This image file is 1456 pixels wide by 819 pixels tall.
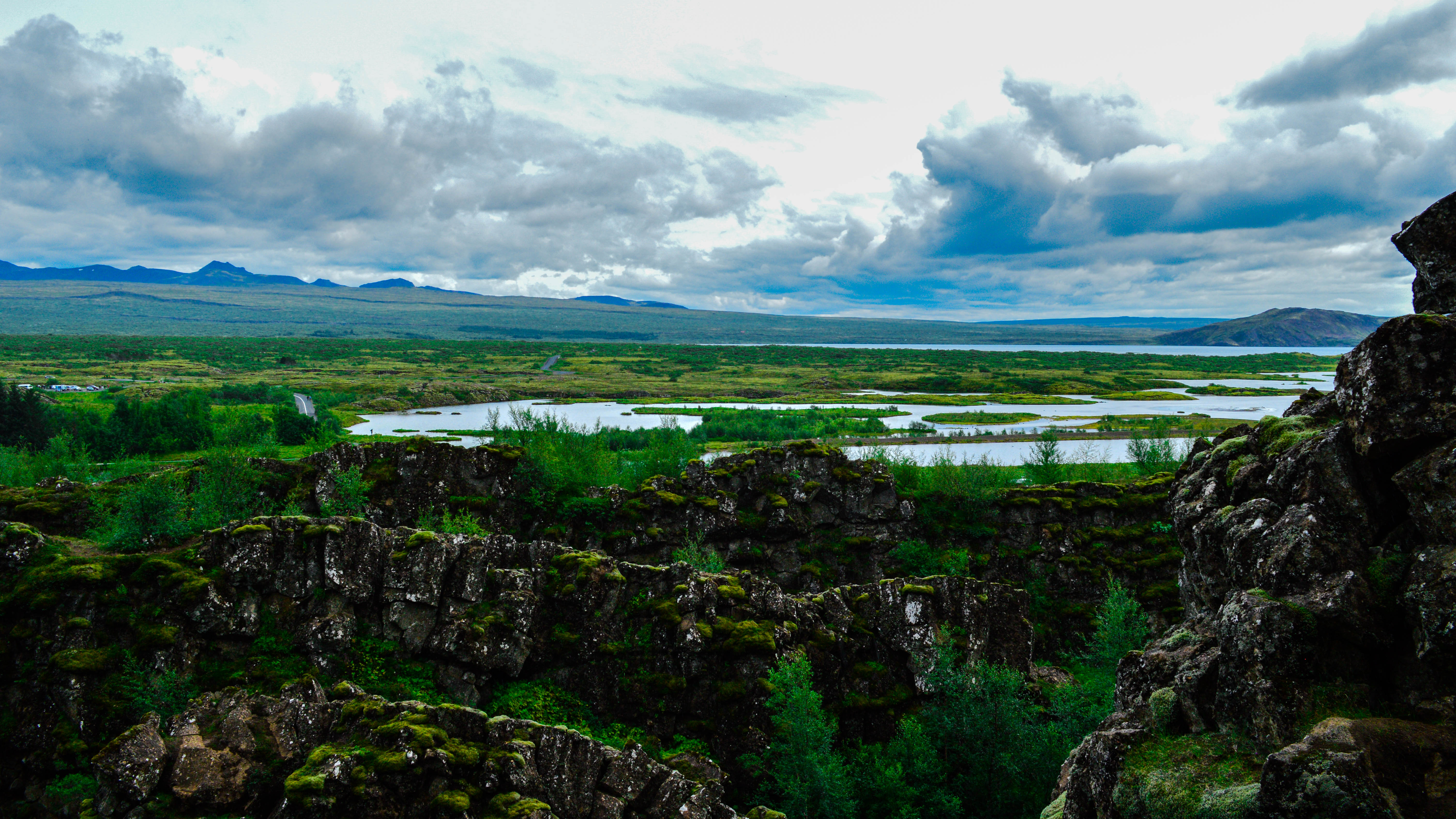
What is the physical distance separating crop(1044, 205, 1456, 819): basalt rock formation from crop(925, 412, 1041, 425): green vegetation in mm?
127130

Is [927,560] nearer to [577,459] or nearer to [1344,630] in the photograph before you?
[577,459]

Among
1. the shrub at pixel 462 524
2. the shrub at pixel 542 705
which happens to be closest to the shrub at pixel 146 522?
the shrub at pixel 462 524

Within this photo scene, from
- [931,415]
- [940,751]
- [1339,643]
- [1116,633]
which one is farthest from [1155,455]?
[931,415]

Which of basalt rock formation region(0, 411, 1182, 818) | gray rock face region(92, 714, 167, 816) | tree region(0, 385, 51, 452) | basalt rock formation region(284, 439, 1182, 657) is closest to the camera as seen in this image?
gray rock face region(92, 714, 167, 816)

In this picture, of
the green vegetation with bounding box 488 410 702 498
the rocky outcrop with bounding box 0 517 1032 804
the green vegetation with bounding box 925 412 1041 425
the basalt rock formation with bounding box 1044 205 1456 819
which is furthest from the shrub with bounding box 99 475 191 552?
the green vegetation with bounding box 925 412 1041 425

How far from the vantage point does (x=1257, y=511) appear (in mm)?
21375

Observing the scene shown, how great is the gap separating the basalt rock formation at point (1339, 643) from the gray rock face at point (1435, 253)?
6 centimetres

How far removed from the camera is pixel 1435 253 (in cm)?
2095

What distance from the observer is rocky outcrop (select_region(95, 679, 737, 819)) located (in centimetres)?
2291

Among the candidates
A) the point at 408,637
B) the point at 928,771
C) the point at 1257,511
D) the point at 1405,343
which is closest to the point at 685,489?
the point at 408,637

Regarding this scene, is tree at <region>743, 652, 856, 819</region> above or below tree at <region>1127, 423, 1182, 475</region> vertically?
below

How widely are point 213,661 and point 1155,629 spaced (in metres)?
53.1

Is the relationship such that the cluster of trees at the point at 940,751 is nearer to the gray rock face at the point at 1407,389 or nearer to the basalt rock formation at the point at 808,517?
the basalt rock formation at the point at 808,517

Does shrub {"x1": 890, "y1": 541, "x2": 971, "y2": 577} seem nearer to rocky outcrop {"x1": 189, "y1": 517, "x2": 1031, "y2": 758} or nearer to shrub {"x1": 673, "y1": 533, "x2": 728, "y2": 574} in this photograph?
shrub {"x1": 673, "y1": 533, "x2": 728, "y2": 574}
